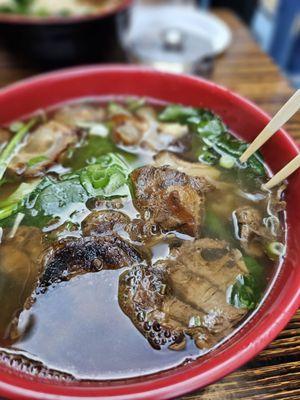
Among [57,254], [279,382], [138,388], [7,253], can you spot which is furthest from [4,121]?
[279,382]

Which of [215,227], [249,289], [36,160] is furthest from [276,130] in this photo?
[36,160]

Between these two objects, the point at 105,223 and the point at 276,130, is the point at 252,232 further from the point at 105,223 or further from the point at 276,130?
the point at 105,223

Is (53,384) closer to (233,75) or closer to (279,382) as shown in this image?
(279,382)

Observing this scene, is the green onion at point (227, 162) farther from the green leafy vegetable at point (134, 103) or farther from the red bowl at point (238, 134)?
the green leafy vegetable at point (134, 103)

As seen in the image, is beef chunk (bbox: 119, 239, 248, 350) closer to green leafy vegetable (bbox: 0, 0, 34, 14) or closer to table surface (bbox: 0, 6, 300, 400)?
table surface (bbox: 0, 6, 300, 400)

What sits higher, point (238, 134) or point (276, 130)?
point (276, 130)
